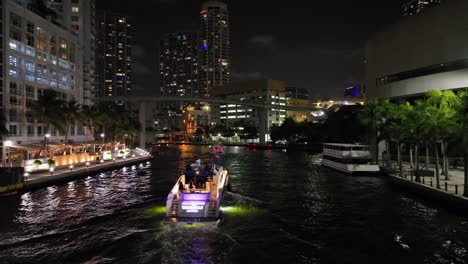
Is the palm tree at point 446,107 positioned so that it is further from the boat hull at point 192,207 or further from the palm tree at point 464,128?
the boat hull at point 192,207

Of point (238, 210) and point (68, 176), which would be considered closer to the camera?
point (238, 210)

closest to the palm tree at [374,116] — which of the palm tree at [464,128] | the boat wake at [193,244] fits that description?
the palm tree at [464,128]

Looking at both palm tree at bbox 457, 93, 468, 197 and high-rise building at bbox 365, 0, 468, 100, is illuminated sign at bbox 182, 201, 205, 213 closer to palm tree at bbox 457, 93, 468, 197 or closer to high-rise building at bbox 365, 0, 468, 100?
palm tree at bbox 457, 93, 468, 197

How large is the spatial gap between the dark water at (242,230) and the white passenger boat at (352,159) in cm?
1487

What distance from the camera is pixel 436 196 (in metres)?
31.9

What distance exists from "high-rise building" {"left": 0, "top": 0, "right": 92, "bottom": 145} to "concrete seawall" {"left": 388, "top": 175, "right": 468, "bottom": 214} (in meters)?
58.1

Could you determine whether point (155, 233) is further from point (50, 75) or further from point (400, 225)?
point (50, 75)

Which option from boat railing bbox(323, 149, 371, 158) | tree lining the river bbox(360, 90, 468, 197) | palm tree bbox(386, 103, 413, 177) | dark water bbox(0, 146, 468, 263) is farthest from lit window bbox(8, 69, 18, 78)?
palm tree bbox(386, 103, 413, 177)

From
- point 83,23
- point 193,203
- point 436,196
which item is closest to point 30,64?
point 83,23

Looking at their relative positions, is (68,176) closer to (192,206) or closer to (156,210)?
(156,210)

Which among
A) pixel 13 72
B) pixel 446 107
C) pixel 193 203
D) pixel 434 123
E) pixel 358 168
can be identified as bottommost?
pixel 358 168

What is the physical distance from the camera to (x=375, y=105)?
57.6 meters

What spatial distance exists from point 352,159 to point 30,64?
6259 cm

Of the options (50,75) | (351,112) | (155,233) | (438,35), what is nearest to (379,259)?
(155,233)
